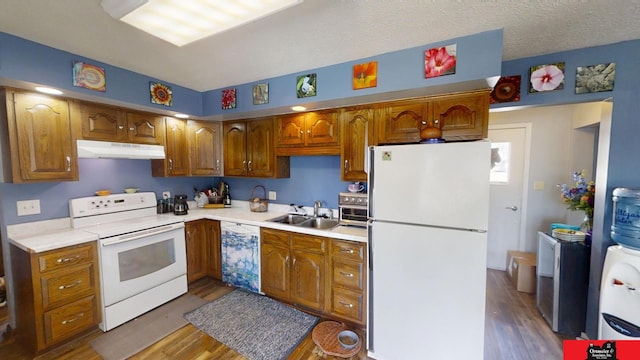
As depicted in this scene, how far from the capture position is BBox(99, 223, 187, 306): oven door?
83.9 inches

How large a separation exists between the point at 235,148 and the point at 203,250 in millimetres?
1376

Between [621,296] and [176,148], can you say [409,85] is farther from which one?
[176,148]

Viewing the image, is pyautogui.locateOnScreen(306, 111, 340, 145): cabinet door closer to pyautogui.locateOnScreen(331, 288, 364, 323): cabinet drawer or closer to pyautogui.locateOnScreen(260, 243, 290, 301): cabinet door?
pyautogui.locateOnScreen(260, 243, 290, 301): cabinet door

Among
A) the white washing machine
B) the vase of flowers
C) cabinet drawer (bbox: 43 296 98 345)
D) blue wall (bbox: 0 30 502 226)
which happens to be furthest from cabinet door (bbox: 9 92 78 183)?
the vase of flowers

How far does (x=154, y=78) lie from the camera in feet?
8.51

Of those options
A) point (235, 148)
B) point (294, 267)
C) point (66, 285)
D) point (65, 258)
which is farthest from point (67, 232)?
point (294, 267)

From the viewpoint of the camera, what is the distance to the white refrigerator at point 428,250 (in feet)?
5.22

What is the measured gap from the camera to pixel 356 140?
236 cm

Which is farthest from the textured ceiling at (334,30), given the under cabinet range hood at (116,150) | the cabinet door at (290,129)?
the under cabinet range hood at (116,150)

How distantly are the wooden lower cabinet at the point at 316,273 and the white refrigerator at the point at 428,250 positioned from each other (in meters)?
Result: 0.25

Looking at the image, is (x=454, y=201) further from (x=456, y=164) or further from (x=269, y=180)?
(x=269, y=180)

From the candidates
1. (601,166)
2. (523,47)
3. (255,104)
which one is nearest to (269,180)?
(255,104)

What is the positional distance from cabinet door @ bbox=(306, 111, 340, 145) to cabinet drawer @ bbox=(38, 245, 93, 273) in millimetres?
2222

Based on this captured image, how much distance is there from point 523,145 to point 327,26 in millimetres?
3223
